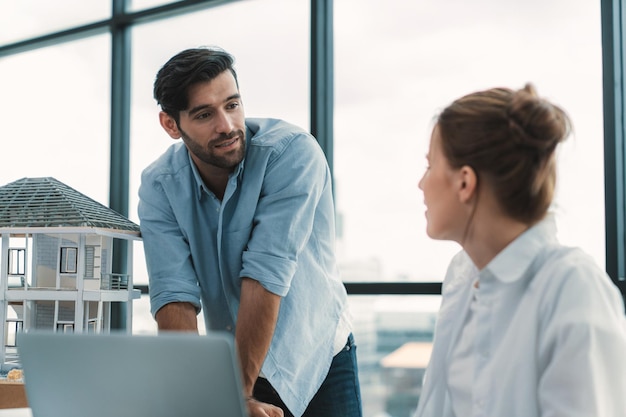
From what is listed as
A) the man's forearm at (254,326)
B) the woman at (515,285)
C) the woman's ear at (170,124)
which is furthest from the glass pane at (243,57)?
the woman at (515,285)

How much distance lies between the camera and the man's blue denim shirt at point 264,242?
1769 millimetres

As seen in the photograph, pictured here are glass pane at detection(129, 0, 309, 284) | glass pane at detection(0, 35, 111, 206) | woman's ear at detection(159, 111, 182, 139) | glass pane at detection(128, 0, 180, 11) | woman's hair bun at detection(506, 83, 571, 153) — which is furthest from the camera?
glass pane at detection(0, 35, 111, 206)

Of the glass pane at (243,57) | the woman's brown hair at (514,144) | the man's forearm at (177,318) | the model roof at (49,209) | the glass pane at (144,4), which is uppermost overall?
the glass pane at (144,4)

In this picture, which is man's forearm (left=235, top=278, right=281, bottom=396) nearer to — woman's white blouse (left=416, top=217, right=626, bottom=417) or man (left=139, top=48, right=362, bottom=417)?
man (left=139, top=48, right=362, bottom=417)

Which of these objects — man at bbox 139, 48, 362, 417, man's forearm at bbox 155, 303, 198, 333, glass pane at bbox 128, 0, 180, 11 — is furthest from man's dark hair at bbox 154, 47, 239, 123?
glass pane at bbox 128, 0, 180, 11

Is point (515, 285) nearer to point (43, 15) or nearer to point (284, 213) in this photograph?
point (284, 213)

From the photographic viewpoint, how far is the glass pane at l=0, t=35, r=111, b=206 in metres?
3.51

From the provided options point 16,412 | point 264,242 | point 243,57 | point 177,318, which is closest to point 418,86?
point 243,57

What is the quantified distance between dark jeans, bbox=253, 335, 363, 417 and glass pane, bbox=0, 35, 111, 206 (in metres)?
1.77

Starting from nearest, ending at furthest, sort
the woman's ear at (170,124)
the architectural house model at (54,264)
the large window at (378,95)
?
the architectural house model at (54,264) → the woman's ear at (170,124) → the large window at (378,95)

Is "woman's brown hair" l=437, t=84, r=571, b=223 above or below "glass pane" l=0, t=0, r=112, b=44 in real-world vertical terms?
below

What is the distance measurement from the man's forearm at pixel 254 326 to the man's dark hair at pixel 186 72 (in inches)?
18.5

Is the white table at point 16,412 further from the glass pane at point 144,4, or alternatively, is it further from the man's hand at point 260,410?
the glass pane at point 144,4

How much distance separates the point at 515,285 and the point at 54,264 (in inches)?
45.5
